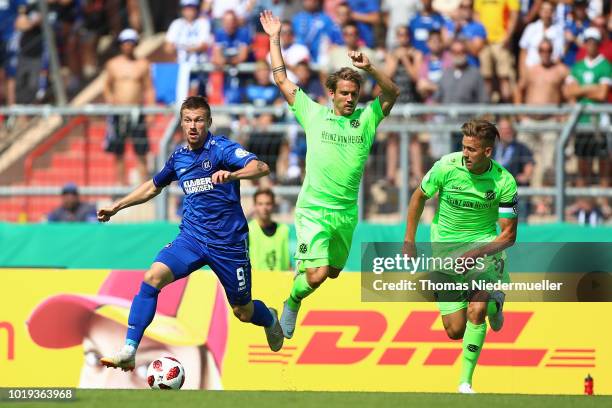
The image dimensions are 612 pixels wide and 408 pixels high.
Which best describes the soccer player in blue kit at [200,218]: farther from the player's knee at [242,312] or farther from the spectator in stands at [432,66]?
the spectator in stands at [432,66]

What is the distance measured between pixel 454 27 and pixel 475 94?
180 cm

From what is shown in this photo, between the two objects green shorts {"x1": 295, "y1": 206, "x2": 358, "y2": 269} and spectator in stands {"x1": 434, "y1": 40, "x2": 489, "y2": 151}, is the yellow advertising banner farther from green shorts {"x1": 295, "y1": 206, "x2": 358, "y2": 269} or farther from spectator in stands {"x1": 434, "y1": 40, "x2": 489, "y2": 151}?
spectator in stands {"x1": 434, "y1": 40, "x2": 489, "y2": 151}

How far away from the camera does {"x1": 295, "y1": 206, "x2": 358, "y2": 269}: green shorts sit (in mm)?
12750

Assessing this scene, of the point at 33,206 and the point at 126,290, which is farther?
the point at 33,206

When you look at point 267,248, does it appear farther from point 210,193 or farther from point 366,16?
point 366,16

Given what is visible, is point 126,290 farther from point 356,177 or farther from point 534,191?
point 534,191

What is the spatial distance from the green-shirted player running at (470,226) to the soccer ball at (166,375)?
230 centimetres

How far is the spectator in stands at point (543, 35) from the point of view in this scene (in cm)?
1967

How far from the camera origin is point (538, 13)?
20188 millimetres

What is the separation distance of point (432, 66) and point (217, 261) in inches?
329

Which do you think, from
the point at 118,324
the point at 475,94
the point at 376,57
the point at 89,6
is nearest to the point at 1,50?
the point at 89,6

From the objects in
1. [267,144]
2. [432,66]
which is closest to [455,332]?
[267,144]

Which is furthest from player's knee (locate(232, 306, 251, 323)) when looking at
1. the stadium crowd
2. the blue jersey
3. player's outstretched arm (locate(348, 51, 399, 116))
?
the stadium crowd

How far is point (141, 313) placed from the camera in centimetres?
1162
